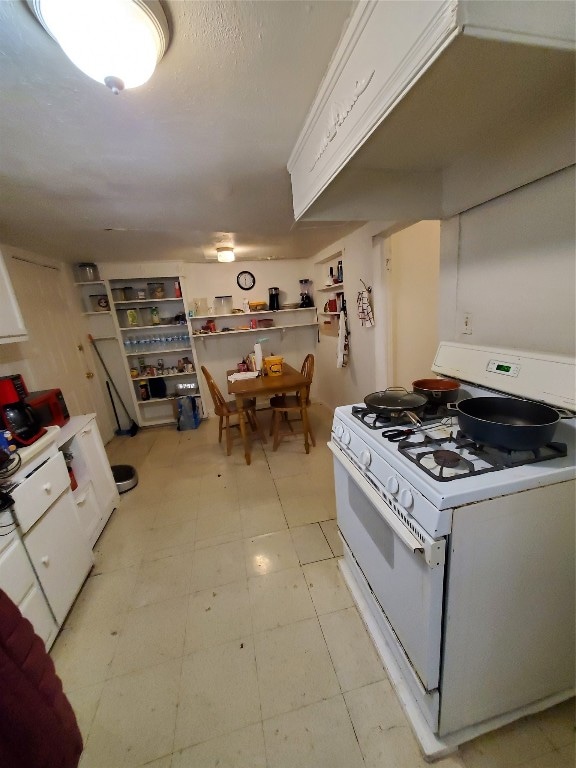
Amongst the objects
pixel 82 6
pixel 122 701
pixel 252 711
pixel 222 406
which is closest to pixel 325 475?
pixel 222 406

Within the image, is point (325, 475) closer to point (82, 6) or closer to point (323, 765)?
point (323, 765)

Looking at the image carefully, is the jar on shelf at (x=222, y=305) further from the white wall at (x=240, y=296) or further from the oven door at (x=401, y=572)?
the oven door at (x=401, y=572)

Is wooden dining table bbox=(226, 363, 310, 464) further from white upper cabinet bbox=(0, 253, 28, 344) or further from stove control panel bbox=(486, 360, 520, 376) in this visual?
stove control panel bbox=(486, 360, 520, 376)

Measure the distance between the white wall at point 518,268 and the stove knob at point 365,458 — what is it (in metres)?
0.80

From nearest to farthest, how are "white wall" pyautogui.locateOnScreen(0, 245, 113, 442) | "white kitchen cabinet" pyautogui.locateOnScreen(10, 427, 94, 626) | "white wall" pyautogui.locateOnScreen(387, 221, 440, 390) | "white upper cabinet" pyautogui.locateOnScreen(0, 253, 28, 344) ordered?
"white kitchen cabinet" pyautogui.locateOnScreen(10, 427, 94, 626), "white upper cabinet" pyautogui.locateOnScreen(0, 253, 28, 344), "white wall" pyautogui.locateOnScreen(0, 245, 113, 442), "white wall" pyautogui.locateOnScreen(387, 221, 440, 390)

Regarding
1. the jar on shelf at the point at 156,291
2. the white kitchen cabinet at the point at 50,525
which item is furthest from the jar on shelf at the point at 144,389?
the white kitchen cabinet at the point at 50,525

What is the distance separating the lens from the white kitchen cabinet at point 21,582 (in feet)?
3.74

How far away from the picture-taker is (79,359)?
3344 mm

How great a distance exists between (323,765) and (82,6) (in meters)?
2.20

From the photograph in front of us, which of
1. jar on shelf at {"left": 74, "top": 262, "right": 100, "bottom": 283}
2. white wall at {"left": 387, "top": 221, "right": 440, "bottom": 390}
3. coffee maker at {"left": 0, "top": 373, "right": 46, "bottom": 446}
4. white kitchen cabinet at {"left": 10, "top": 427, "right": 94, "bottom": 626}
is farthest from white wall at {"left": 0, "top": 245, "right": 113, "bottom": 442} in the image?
white wall at {"left": 387, "top": 221, "right": 440, "bottom": 390}

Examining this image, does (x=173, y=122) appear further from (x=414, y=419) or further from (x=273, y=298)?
(x=273, y=298)

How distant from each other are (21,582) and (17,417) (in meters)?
0.84

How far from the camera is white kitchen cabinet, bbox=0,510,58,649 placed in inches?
44.9

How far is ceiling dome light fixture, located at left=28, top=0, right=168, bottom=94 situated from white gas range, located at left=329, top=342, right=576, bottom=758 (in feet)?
4.27
